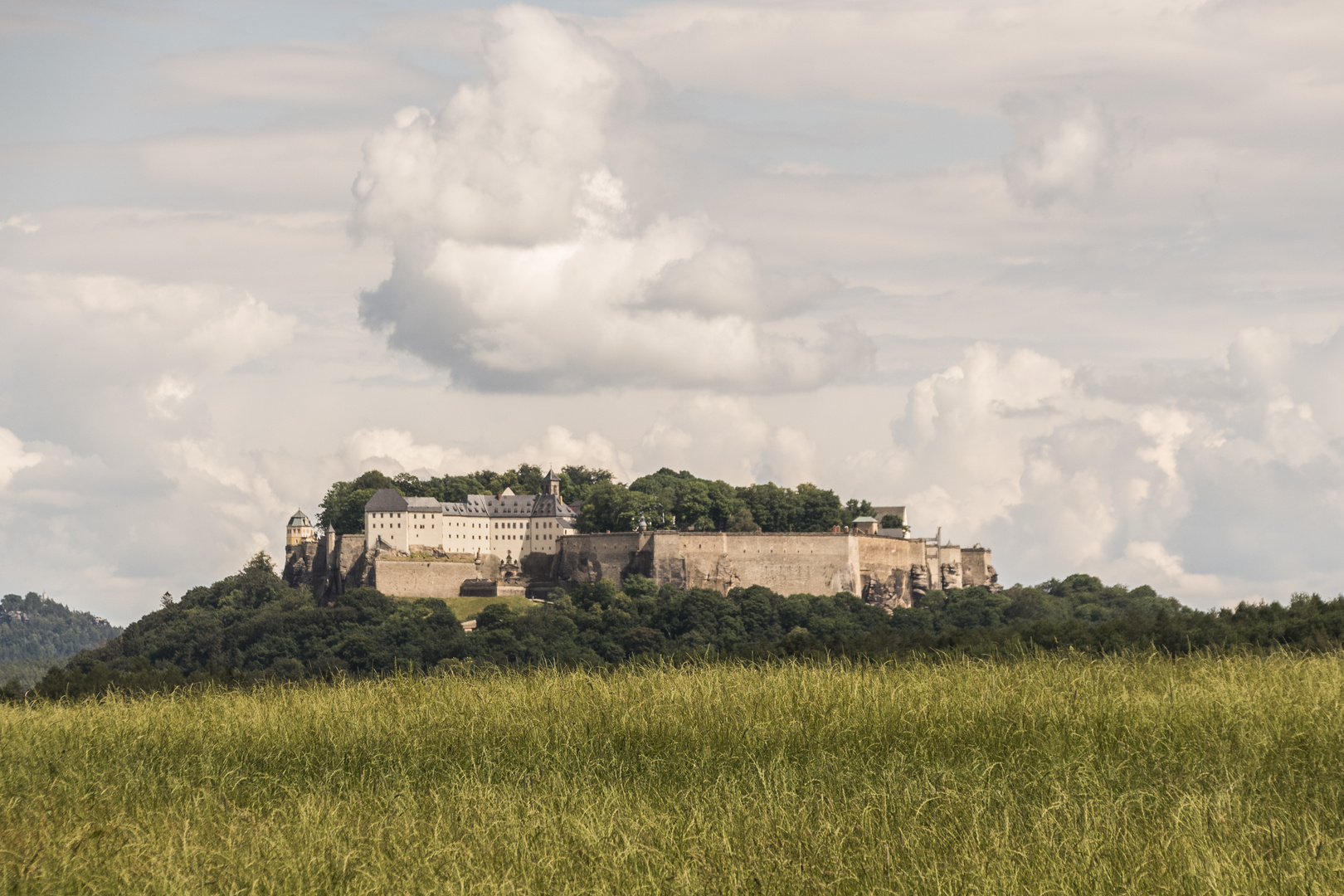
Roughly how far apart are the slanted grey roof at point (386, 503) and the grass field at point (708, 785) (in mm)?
76618

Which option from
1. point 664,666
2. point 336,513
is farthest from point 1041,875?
point 336,513

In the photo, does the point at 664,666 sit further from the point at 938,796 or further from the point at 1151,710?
the point at 938,796

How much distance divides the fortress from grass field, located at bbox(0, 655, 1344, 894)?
6912 centimetres

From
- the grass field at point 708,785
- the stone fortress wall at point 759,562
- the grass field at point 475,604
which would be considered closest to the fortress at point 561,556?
the stone fortress wall at point 759,562

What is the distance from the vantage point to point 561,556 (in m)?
86.3

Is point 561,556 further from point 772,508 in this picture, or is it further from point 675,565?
point 772,508

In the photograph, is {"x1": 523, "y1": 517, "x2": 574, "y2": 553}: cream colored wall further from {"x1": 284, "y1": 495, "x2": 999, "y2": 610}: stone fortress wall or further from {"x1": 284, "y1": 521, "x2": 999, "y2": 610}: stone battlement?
{"x1": 284, "y1": 521, "x2": 999, "y2": 610}: stone battlement

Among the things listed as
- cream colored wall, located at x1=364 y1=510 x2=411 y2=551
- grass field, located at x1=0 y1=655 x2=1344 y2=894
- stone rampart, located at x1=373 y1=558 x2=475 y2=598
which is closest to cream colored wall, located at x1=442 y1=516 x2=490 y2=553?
cream colored wall, located at x1=364 y1=510 x2=411 y2=551

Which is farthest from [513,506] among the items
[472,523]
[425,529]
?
[425,529]

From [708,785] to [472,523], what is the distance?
277ft

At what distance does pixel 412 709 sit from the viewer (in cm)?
957

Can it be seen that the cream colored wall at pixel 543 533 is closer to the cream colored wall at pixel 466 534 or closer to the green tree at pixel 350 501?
the cream colored wall at pixel 466 534

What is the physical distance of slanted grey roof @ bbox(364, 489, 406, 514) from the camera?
86.5 metres

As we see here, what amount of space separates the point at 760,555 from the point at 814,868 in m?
74.7
